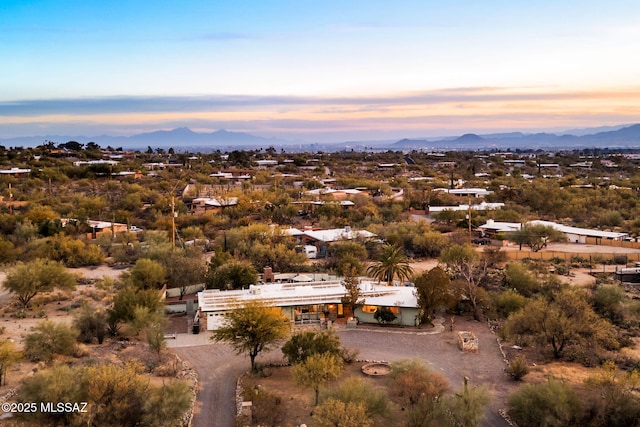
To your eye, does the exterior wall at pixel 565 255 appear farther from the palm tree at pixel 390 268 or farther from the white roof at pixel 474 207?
the white roof at pixel 474 207

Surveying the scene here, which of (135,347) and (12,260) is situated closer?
(135,347)

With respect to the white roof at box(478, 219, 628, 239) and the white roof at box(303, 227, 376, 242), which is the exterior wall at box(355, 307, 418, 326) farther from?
the white roof at box(478, 219, 628, 239)

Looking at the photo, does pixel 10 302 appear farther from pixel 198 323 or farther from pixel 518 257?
pixel 518 257

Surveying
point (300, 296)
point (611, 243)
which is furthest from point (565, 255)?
point (300, 296)

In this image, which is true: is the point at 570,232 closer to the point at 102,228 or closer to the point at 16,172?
the point at 102,228

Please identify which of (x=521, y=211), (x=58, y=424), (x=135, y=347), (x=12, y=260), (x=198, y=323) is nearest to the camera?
(x=58, y=424)

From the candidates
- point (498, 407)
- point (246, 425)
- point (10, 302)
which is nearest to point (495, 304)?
point (498, 407)

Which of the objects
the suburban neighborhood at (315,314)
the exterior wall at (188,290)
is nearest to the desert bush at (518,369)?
the suburban neighborhood at (315,314)
